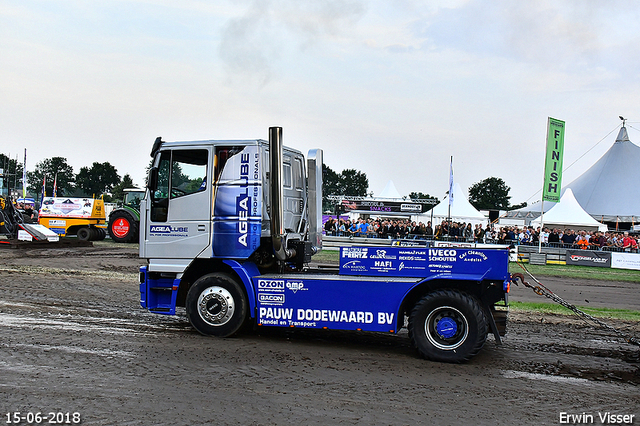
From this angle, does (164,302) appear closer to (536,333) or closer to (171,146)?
(171,146)

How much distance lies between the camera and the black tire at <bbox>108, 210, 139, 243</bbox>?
2591 cm

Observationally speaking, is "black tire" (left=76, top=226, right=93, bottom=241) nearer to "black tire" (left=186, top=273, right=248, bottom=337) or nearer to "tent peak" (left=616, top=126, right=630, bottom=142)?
"black tire" (left=186, top=273, right=248, bottom=337)

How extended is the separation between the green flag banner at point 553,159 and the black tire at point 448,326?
56.5 ft

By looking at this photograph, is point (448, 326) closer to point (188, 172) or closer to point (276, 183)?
point (276, 183)

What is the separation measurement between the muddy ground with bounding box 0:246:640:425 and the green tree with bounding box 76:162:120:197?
109031mm

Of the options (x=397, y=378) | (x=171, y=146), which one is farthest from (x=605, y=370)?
(x=171, y=146)

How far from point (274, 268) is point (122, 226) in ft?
66.3

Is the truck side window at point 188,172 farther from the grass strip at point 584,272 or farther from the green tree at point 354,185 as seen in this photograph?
the green tree at point 354,185

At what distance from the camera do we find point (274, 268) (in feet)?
25.9

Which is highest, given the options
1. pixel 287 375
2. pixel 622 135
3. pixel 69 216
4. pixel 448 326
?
pixel 622 135

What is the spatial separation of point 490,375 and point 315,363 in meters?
2.02

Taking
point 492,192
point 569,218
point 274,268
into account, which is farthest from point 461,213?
point 492,192

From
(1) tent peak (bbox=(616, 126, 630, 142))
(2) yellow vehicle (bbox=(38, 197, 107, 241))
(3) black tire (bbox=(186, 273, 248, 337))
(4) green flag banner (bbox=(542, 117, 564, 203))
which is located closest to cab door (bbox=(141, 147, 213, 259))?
(3) black tire (bbox=(186, 273, 248, 337))

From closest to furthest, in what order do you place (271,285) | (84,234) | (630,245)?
1. (271,285)
2. (630,245)
3. (84,234)
